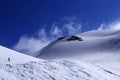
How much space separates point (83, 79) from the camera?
1238cm

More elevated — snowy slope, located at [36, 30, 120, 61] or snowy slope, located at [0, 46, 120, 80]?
snowy slope, located at [36, 30, 120, 61]

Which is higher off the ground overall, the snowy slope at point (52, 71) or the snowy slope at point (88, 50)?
the snowy slope at point (88, 50)

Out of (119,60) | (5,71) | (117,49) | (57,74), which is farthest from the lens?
(117,49)

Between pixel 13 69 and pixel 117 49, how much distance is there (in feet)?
122

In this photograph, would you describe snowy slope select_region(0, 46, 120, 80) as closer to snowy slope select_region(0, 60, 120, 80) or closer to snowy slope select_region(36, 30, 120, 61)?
snowy slope select_region(0, 60, 120, 80)

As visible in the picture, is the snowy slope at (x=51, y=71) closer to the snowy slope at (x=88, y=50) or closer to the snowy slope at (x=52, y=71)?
the snowy slope at (x=52, y=71)

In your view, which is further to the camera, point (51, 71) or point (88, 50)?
point (88, 50)

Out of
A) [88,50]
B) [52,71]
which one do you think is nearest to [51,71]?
[52,71]

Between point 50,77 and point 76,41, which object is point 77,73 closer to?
point 50,77

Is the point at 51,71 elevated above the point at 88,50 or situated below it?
below

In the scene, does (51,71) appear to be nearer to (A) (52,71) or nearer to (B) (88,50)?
(A) (52,71)

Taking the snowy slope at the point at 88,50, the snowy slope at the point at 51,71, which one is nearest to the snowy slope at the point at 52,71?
the snowy slope at the point at 51,71

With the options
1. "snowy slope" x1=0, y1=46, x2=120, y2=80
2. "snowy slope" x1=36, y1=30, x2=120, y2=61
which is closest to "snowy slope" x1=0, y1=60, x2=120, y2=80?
"snowy slope" x1=0, y1=46, x2=120, y2=80

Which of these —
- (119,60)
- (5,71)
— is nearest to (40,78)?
(5,71)
